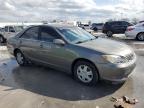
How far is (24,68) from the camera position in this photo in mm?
8852

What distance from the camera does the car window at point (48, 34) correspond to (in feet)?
24.4

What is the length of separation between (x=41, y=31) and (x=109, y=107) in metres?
3.78

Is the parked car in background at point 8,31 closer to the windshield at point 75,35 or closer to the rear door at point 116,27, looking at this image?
the rear door at point 116,27

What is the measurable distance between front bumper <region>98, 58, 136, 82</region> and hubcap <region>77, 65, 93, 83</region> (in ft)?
1.19

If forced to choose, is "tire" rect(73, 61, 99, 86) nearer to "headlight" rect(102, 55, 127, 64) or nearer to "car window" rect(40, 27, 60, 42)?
"headlight" rect(102, 55, 127, 64)

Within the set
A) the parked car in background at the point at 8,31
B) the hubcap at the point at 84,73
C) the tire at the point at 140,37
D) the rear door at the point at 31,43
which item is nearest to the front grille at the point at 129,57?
the hubcap at the point at 84,73

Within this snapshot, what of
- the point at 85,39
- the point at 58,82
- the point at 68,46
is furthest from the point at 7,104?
the point at 85,39

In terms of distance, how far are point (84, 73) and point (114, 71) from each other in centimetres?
89

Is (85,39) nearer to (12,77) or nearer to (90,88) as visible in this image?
(90,88)

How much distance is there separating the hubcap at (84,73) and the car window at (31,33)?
222 cm

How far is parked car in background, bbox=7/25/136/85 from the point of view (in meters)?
6.11

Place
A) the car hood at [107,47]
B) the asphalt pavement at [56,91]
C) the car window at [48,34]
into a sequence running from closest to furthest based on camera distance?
1. the asphalt pavement at [56,91]
2. the car hood at [107,47]
3. the car window at [48,34]

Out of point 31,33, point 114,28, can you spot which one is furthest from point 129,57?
point 114,28

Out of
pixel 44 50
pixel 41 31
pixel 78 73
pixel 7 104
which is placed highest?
pixel 41 31
